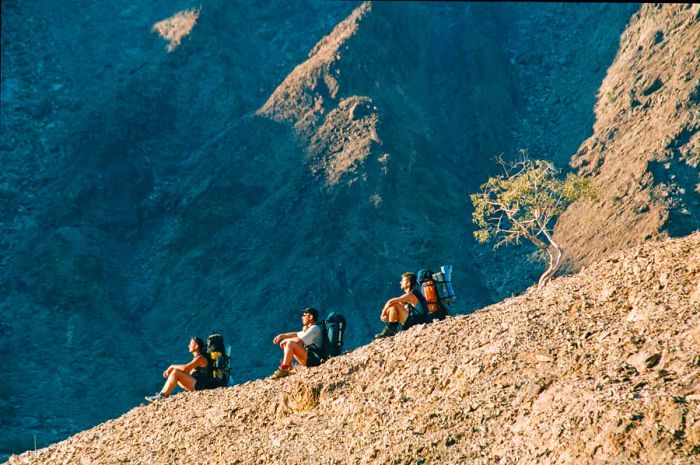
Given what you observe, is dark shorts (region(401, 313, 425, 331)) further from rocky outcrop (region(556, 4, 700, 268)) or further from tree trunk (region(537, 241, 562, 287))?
rocky outcrop (region(556, 4, 700, 268))

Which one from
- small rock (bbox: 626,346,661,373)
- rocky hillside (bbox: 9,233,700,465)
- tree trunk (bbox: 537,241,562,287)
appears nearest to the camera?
rocky hillside (bbox: 9,233,700,465)

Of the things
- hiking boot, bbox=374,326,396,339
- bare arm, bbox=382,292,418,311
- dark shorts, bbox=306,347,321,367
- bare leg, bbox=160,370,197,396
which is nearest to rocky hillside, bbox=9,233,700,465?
bare leg, bbox=160,370,197,396

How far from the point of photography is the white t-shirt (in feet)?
51.9

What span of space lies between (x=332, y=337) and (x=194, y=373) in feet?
7.30

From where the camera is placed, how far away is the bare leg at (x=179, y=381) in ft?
53.8

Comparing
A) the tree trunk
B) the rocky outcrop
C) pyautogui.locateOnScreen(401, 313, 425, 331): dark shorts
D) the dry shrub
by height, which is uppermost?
the dry shrub

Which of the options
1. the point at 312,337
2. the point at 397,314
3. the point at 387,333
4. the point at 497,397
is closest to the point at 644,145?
the point at 397,314

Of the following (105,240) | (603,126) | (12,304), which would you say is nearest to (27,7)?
(105,240)

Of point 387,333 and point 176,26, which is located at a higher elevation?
point 176,26

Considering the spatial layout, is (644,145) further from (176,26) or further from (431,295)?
(431,295)

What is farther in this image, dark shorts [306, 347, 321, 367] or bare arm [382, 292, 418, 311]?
bare arm [382, 292, 418, 311]

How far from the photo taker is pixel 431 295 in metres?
16.1

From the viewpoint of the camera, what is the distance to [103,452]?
15023mm

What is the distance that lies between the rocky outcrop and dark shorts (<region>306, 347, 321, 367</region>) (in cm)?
2022
